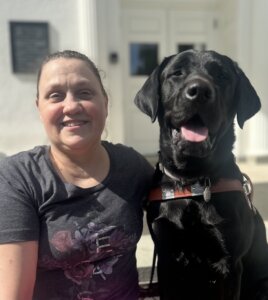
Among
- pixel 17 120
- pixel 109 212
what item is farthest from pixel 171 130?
pixel 17 120

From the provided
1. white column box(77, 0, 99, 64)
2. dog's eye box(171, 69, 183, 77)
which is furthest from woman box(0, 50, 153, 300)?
white column box(77, 0, 99, 64)

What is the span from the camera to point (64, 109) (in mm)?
1559

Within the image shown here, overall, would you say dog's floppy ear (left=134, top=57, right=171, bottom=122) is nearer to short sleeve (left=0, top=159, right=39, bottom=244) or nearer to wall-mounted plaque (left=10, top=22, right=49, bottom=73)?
short sleeve (left=0, top=159, right=39, bottom=244)

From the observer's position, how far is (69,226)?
4.95 ft

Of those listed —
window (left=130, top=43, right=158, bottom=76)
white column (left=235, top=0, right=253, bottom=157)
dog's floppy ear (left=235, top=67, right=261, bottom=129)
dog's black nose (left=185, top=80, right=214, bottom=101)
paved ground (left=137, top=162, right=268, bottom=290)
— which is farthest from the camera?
window (left=130, top=43, right=158, bottom=76)

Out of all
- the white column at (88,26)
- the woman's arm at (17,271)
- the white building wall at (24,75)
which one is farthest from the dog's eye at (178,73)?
the white building wall at (24,75)

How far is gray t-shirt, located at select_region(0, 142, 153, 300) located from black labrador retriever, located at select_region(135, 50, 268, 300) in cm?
24

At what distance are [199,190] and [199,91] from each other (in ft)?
1.46

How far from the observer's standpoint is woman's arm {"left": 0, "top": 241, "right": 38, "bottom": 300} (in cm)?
139

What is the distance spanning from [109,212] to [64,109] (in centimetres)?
44

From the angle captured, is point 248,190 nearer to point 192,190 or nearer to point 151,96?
point 192,190

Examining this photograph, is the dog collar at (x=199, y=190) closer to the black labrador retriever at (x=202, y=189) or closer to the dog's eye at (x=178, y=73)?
the black labrador retriever at (x=202, y=189)

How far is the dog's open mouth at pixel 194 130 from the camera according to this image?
5.73ft

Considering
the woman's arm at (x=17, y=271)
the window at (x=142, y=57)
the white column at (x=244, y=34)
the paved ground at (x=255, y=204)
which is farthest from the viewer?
the window at (x=142, y=57)
